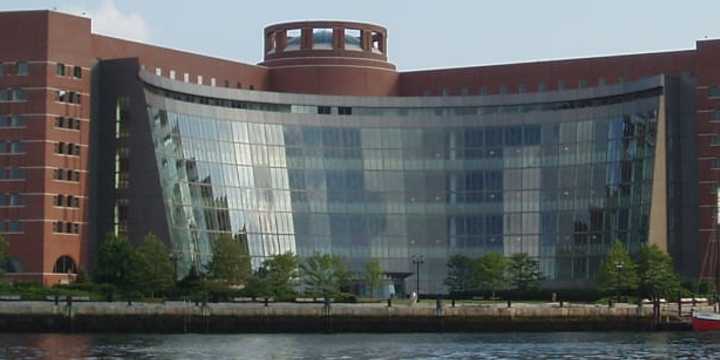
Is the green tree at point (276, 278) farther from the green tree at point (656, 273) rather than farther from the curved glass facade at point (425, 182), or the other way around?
the green tree at point (656, 273)

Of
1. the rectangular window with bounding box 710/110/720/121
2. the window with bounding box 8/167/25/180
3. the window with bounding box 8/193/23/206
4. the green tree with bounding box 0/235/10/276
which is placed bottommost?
the green tree with bounding box 0/235/10/276

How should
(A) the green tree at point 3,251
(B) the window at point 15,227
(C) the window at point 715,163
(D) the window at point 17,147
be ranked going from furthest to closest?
(C) the window at point 715,163 → (D) the window at point 17,147 → (B) the window at point 15,227 → (A) the green tree at point 3,251

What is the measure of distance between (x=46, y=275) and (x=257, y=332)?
43.4 meters

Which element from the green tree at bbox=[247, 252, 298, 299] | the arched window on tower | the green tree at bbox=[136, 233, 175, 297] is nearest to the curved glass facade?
the green tree at bbox=[247, 252, 298, 299]

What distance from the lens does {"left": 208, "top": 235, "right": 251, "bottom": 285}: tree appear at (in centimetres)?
17388

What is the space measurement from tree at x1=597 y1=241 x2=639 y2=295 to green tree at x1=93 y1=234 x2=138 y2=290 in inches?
1835

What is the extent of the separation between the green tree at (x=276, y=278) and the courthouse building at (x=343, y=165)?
6863 mm

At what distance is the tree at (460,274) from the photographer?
188m

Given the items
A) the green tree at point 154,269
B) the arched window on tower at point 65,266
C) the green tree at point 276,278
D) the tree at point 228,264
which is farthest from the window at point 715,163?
the arched window on tower at point 65,266

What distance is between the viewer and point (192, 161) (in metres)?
182

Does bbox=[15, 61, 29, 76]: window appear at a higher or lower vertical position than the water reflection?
higher

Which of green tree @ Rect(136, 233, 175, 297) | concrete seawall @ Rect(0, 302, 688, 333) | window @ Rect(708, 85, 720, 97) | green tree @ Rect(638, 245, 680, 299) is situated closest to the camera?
concrete seawall @ Rect(0, 302, 688, 333)

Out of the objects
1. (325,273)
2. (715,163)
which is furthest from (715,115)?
(325,273)

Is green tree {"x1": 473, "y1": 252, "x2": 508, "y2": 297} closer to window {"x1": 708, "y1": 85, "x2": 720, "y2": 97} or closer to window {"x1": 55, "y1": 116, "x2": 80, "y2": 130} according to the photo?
window {"x1": 708, "y1": 85, "x2": 720, "y2": 97}
